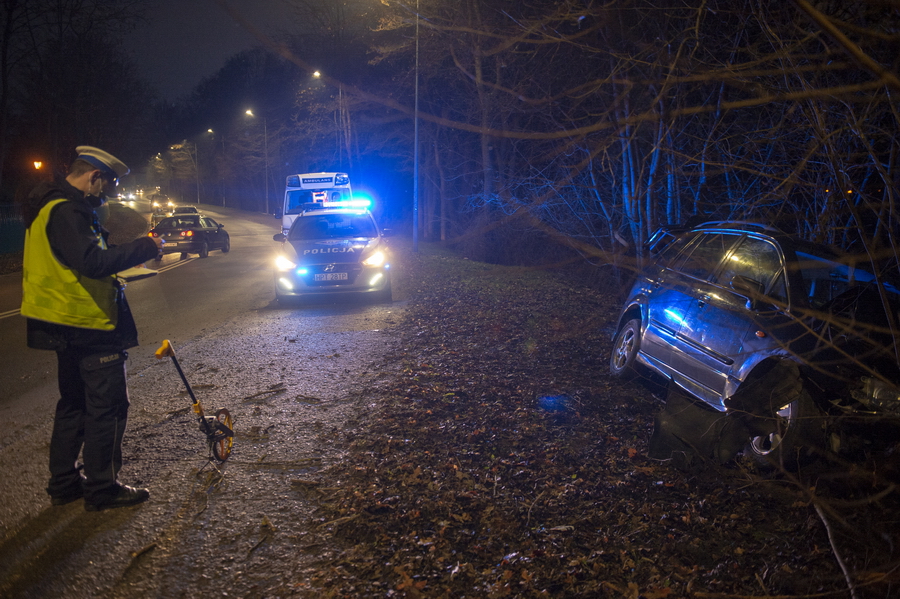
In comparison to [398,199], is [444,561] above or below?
below

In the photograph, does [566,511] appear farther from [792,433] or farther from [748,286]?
[748,286]

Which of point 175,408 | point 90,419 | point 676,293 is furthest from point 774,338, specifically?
point 175,408

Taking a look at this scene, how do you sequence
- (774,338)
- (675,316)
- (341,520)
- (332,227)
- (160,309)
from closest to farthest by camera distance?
(774,338), (341,520), (675,316), (160,309), (332,227)

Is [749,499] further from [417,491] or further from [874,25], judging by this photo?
[874,25]

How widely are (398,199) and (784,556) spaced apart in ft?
130

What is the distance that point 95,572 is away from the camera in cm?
298

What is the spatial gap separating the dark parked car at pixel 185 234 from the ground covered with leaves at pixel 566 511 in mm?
17362

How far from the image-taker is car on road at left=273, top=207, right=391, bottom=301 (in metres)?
9.93

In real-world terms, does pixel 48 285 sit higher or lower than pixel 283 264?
higher

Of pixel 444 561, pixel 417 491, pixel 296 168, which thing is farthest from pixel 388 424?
pixel 296 168

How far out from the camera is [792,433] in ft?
11.9

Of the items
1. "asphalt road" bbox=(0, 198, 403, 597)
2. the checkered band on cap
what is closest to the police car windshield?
"asphalt road" bbox=(0, 198, 403, 597)

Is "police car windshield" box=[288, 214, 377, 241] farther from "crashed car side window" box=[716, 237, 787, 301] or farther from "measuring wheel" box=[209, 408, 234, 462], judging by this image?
"crashed car side window" box=[716, 237, 787, 301]

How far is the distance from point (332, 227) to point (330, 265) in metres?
1.27
